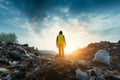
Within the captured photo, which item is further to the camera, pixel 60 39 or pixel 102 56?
pixel 60 39

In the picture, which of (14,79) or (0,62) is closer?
(14,79)

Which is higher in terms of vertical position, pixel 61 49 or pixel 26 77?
pixel 61 49

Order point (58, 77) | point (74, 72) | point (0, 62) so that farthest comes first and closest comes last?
point (0, 62), point (74, 72), point (58, 77)

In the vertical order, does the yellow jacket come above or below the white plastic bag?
above

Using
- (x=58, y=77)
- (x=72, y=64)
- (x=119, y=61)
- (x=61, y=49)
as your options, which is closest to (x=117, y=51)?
(x=119, y=61)

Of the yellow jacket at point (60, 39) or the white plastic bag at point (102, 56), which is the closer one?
the white plastic bag at point (102, 56)

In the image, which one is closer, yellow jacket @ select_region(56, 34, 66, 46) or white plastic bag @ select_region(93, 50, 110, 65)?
white plastic bag @ select_region(93, 50, 110, 65)

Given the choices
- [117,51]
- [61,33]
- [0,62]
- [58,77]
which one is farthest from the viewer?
[117,51]

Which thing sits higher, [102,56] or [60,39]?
[60,39]

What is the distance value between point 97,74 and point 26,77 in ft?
10.8

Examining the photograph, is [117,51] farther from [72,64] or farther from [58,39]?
[72,64]

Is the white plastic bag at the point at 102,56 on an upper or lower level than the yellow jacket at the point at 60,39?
lower

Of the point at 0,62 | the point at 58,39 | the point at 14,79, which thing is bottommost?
the point at 14,79

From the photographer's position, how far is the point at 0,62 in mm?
16922
